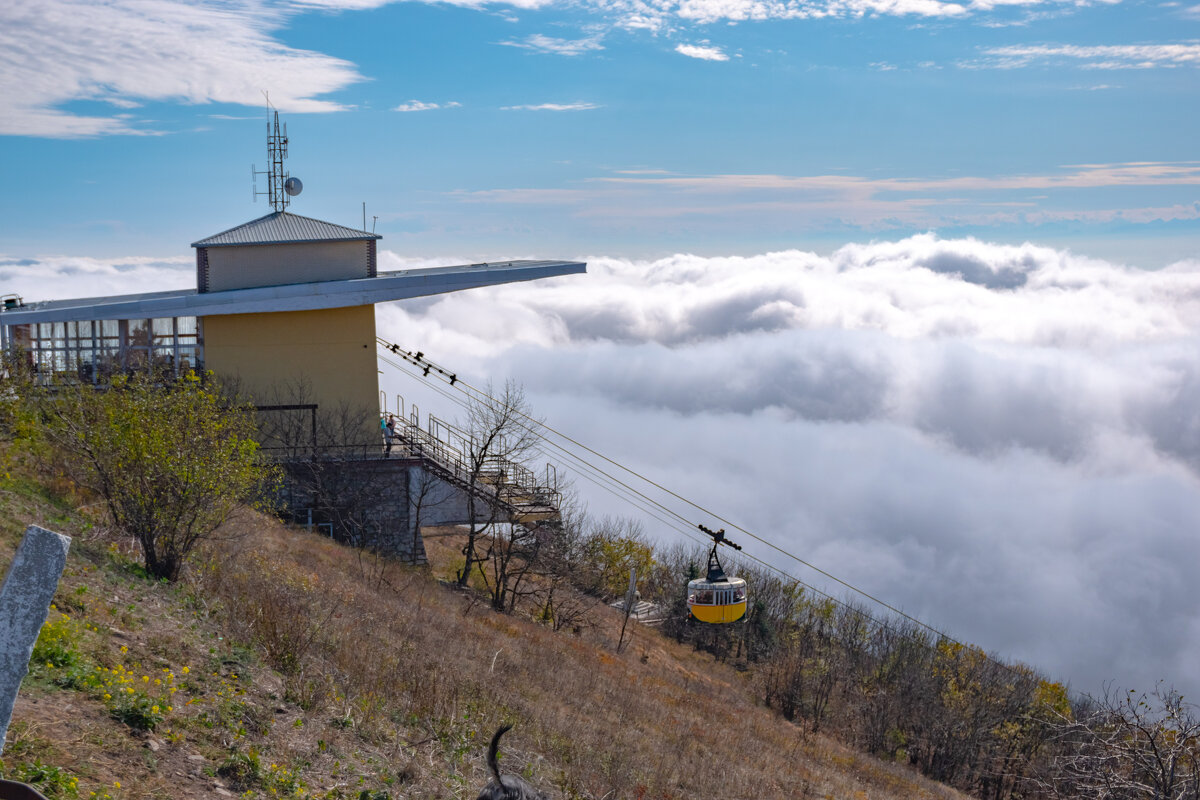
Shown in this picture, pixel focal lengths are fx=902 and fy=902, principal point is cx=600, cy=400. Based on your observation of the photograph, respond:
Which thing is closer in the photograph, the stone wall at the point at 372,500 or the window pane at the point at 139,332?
the window pane at the point at 139,332

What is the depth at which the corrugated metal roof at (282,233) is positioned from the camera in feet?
105

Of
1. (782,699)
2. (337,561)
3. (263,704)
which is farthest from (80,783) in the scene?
(782,699)

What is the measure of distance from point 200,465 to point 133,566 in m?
1.87

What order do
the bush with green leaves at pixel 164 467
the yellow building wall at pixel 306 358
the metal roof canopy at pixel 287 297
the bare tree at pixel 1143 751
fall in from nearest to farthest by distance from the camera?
the bare tree at pixel 1143 751
the bush with green leaves at pixel 164 467
the metal roof canopy at pixel 287 297
the yellow building wall at pixel 306 358

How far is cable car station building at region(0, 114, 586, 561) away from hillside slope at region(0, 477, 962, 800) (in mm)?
10011

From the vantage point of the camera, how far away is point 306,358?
104ft

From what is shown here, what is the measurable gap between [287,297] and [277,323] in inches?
51.6

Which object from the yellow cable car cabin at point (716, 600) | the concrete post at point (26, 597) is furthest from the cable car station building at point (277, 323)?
the concrete post at point (26, 597)

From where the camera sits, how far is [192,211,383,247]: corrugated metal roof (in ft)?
105

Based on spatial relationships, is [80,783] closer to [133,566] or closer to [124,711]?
[124,711]

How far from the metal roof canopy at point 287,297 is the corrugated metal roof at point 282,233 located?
167 centimetres

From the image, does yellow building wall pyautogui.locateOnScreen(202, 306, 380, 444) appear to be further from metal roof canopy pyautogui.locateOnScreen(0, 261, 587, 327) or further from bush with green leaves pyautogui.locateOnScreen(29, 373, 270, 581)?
bush with green leaves pyautogui.locateOnScreen(29, 373, 270, 581)

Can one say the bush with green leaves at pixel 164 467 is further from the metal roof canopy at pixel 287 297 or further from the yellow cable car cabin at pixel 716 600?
the yellow cable car cabin at pixel 716 600

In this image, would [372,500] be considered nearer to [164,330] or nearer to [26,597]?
[164,330]
